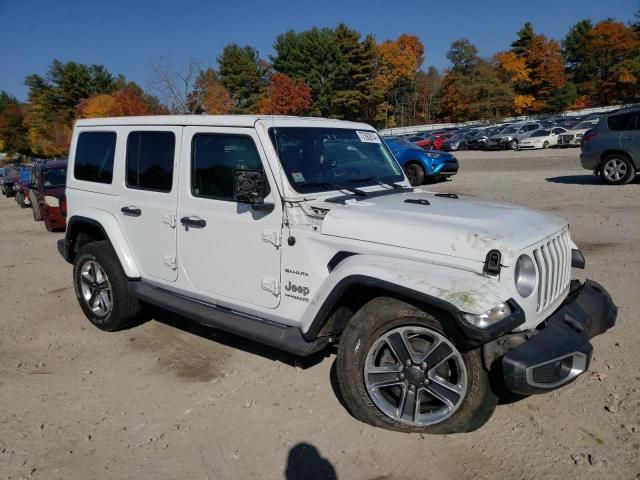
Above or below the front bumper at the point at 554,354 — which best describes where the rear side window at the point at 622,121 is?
above

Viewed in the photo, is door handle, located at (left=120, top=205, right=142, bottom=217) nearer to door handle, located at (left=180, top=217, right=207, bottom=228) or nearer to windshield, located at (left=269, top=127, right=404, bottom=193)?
door handle, located at (left=180, top=217, right=207, bottom=228)

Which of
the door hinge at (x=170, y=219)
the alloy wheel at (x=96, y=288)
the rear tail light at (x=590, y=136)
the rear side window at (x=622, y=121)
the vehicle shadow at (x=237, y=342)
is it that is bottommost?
the vehicle shadow at (x=237, y=342)

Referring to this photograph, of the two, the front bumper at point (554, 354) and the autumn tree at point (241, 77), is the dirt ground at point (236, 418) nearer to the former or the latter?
the front bumper at point (554, 354)

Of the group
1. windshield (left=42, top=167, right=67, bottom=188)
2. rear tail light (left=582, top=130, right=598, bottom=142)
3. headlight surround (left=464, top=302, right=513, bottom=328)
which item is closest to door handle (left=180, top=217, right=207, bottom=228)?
headlight surround (left=464, top=302, right=513, bottom=328)

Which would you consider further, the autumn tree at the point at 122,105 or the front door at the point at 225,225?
the autumn tree at the point at 122,105

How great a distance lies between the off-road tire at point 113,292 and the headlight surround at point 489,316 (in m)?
3.35

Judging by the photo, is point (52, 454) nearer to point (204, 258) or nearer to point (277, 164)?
point (204, 258)

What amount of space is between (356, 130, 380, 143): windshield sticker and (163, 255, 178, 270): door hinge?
74.4 inches

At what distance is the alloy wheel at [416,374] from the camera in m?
2.98

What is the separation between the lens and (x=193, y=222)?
404 cm

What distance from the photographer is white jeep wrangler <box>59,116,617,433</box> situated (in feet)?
9.38

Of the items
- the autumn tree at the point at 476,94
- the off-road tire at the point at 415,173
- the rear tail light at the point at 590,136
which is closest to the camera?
the rear tail light at the point at 590,136

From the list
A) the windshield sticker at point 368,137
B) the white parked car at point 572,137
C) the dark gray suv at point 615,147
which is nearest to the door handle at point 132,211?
the windshield sticker at point 368,137

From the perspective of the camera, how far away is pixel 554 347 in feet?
9.21
